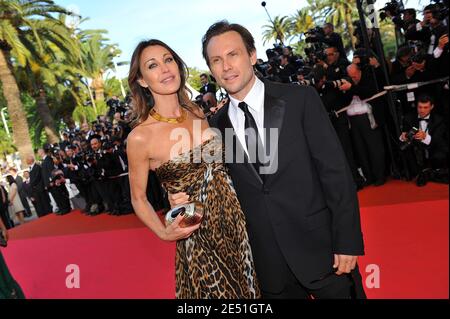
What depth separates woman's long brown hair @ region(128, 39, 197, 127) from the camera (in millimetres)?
2436

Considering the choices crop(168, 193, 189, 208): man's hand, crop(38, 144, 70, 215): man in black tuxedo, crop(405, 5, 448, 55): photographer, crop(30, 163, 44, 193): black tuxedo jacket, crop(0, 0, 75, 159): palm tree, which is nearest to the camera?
crop(168, 193, 189, 208): man's hand

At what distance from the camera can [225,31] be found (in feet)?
7.01

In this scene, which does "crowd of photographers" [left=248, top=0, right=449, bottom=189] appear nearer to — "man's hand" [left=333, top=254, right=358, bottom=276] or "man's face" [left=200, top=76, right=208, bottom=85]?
"man's face" [left=200, top=76, right=208, bottom=85]

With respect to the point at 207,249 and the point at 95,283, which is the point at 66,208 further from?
the point at 207,249

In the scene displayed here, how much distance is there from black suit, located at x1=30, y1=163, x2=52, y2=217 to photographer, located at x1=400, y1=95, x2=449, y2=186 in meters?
10.1

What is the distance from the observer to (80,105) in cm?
2466

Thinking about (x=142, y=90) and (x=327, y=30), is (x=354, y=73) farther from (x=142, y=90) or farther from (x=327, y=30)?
(x=142, y=90)

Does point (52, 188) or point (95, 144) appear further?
point (52, 188)

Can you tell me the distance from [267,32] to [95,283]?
38.9 metres

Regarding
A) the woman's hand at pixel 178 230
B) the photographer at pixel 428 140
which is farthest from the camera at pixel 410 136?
the woman's hand at pixel 178 230

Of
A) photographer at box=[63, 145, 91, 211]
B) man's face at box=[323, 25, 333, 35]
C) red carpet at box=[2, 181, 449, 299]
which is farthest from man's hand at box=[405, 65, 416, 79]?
photographer at box=[63, 145, 91, 211]

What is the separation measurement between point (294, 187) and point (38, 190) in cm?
1190

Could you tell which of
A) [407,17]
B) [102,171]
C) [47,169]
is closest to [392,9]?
[407,17]

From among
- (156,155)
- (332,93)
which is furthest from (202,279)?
(332,93)
